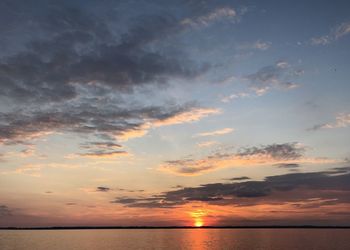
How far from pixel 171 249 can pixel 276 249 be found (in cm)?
3288

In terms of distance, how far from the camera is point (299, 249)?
124m

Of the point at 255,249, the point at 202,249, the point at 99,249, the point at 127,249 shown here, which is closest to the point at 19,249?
the point at 99,249

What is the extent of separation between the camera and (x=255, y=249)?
122375mm

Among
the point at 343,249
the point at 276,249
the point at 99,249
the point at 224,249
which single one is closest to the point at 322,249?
the point at 343,249

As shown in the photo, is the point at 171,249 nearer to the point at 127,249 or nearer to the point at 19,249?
the point at 127,249

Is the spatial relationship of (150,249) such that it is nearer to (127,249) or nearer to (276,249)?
(127,249)

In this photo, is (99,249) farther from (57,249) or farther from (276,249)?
(276,249)

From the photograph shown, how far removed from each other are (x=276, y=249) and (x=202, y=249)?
23370 mm

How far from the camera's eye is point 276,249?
405ft

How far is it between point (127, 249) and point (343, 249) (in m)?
67.9

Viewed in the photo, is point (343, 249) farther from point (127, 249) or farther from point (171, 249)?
point (127, 249)

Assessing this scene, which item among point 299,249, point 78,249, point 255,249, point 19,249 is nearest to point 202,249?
point 255,249

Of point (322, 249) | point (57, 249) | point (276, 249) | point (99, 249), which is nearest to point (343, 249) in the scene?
point (322, 249)

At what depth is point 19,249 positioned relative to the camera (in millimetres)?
124125
